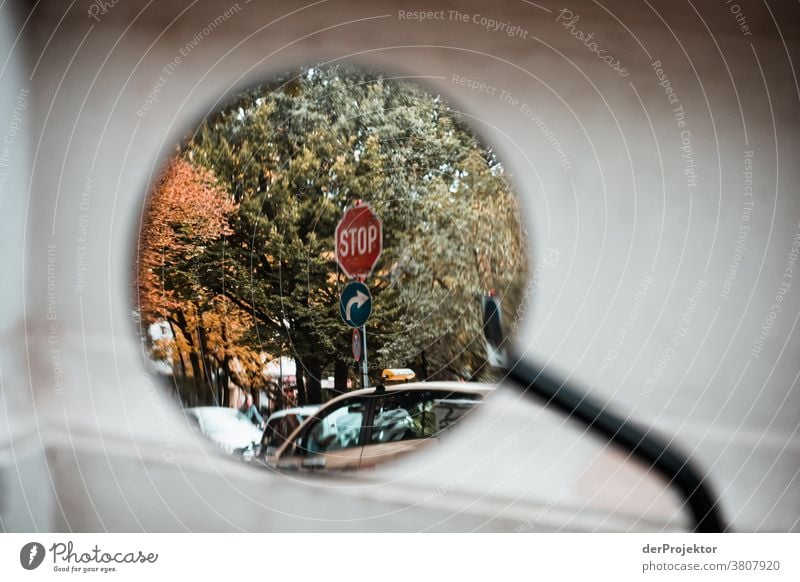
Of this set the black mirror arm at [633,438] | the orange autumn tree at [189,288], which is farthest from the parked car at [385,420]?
the orange autumn tree at [189,288]

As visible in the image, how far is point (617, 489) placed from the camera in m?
1.86

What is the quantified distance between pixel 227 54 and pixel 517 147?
2.36 ft

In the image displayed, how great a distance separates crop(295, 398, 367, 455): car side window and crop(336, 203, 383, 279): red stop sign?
318 millimetres

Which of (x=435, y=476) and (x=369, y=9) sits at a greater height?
(x=369, y=9)

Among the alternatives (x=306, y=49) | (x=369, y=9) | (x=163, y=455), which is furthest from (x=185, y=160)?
(x=163, y=455)

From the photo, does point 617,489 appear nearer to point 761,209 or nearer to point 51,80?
point 761,209

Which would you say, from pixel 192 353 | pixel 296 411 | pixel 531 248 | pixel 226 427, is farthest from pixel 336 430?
pixel 531 248

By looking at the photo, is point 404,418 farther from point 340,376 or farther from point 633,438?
point 633,438

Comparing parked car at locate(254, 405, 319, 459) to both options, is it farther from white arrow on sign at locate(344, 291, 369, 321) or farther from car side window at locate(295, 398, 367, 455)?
white arrow on sign at locate(344, 291, 369, 321)

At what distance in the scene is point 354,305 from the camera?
72.4 inches

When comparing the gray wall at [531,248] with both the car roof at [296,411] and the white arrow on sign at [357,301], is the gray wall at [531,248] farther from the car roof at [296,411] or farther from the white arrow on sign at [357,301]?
the white arrow on sign at [357,301]

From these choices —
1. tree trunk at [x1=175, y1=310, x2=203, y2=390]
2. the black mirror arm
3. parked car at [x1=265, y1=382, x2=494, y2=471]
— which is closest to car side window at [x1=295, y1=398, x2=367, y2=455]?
parked car at [x1=265, y1=382, x2=494, y2=471]
